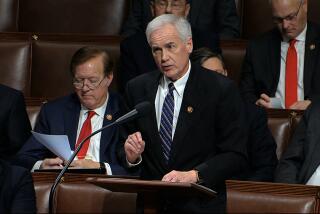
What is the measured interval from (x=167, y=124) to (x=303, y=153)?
1.94ft

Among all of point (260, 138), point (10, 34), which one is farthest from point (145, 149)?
point (10, 34)

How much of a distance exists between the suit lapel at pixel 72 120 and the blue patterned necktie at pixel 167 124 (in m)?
0.61

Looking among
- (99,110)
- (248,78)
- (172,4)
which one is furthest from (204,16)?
(99,110)

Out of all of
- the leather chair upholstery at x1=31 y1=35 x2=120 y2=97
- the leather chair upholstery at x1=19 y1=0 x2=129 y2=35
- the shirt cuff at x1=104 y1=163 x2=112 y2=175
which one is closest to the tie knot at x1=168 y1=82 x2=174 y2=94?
the shirt cuff at x1=104 y1=163 x2=112 y2=175

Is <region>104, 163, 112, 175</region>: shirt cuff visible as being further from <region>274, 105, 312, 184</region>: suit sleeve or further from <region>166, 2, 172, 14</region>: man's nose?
<region>166, 2, 172, 14</region>: man's nose

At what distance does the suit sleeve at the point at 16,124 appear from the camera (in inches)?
130

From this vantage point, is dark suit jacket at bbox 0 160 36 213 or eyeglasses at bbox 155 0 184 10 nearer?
dark suit jacket at bbox 0 160 36 213

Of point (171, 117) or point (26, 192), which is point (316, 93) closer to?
point (171, 117)

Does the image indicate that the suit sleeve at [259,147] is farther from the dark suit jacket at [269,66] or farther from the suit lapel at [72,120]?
the suit lapel at [72,120]

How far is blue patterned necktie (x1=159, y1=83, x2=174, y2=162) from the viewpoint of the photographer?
8.80 feet

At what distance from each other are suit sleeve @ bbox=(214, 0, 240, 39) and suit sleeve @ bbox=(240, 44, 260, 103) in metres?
Answer: 0.34

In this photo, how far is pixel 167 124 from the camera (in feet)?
8.84

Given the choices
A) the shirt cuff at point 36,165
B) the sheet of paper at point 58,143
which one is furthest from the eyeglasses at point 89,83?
the sheet of paper at point 58,143

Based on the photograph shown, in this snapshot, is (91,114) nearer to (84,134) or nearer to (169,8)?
(84,134)
